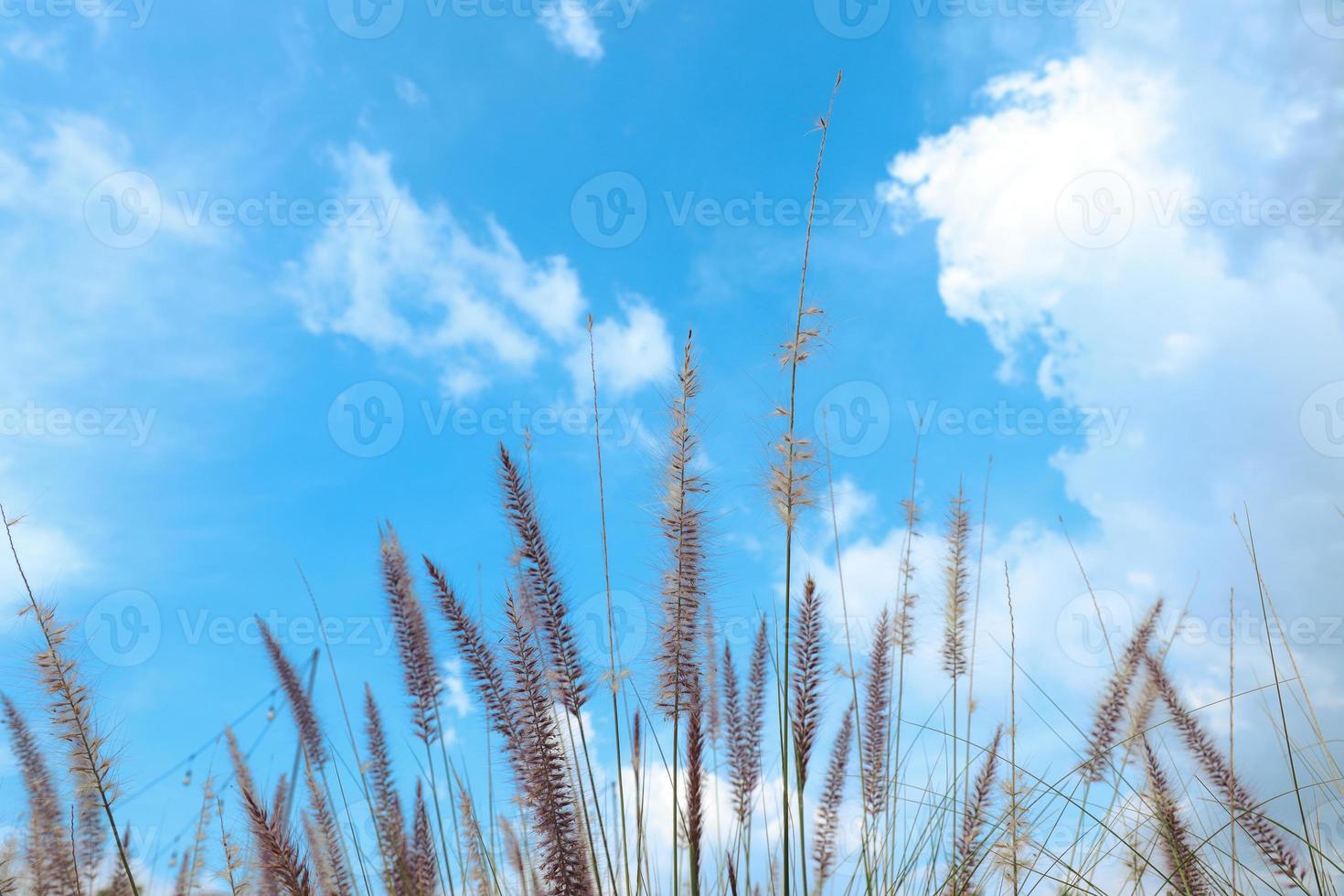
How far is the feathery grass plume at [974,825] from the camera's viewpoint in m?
3.84

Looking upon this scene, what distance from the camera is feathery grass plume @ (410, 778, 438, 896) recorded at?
372 cm

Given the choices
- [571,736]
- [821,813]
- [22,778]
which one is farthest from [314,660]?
[821,813]

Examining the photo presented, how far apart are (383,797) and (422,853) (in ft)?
1.24

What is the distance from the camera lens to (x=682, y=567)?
2.95 m

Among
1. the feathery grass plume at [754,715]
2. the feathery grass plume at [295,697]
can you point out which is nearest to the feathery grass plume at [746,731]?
the feathery grass plume at [754,715]

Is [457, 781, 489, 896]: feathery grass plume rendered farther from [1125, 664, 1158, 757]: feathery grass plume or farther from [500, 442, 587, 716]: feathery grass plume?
[1125, 664, 1158, 757]: feathery grass plume

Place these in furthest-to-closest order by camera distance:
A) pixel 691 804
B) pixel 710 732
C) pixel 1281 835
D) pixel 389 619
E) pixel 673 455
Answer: pixel 710 732 → pixel 1281 835 → pixel 389 619 → pixel 673 455 → pixel 691 804

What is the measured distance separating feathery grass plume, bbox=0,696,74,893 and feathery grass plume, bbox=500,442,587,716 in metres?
2.68

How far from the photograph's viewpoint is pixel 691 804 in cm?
278

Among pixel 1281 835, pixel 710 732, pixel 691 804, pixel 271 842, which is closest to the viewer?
pixel 271 842

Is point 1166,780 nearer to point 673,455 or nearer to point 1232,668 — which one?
point 1232,668

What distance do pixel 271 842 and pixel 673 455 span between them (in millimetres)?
1553

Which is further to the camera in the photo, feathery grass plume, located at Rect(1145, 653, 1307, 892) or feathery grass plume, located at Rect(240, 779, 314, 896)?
feathery grass plume, located at Rect(1145, 653, 1307, 892)

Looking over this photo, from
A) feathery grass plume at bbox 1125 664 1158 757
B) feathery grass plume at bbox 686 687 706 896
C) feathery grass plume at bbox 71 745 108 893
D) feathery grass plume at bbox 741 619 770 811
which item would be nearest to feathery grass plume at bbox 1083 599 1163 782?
feathery grass plume at bbox 1125 664 1158 757
